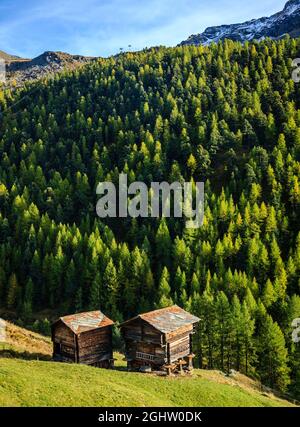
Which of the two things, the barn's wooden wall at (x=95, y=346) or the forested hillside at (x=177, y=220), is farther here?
the forested hillside at (x=177, y=220)

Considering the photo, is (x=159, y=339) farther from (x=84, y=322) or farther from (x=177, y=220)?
(x=177, y=220)

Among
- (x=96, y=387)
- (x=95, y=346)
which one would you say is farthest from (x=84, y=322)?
(x=96, y=387)

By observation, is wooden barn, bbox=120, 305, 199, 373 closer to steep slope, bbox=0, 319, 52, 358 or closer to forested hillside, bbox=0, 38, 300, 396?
steep slope, bbox=0, 319, 52, 358

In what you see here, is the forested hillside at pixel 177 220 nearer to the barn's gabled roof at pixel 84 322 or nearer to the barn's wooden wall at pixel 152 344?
the barn's wooden wall at pixel 152 344

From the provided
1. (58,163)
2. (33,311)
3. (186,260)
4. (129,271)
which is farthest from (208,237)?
(58,163)

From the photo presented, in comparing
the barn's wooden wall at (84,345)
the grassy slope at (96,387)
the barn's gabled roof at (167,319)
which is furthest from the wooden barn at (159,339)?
the grassy slope at (96,387)

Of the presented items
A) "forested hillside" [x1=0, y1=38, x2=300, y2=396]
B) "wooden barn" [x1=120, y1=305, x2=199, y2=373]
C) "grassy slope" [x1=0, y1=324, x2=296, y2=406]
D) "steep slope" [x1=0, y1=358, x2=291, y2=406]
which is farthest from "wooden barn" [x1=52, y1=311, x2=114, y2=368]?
"forested hillside" [x1=0, y1=38, x2=300, y2=396]

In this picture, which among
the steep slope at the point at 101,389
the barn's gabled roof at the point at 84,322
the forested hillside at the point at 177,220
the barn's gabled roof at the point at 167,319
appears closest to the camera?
the steep slope at the point at 101,389
